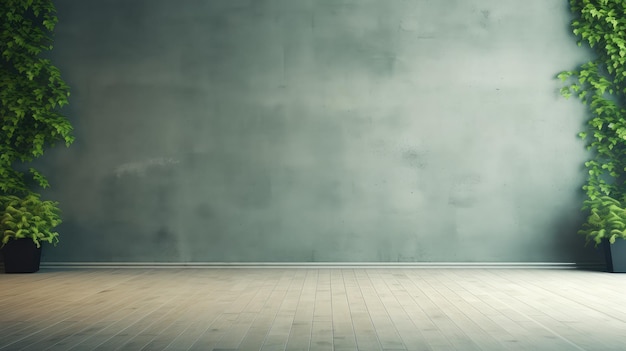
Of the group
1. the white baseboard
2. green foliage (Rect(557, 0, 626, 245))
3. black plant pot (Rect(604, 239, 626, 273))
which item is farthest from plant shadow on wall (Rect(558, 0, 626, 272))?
the white baseboard

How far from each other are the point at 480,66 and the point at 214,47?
3.08m

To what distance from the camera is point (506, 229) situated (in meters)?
7.11

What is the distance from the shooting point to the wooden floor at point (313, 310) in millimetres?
3576

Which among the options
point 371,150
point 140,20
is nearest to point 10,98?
point 140,20

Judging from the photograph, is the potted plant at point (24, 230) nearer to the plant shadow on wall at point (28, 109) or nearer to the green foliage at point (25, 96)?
the plant shadow on wall at point (28, 109)

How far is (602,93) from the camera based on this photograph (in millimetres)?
7117

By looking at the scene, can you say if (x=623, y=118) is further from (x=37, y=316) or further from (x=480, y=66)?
(x=37, y=316)

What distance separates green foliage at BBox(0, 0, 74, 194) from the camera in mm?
7020

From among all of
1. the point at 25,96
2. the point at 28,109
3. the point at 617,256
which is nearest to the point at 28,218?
the point at 28,109

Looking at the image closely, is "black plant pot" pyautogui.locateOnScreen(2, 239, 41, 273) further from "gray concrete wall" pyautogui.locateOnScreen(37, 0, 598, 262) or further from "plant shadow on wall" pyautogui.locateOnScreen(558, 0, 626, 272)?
"plant shadow on wall" pyautogui.locateOnScreen(558, 0, 626, 272)

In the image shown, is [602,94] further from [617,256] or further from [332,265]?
[332,265]

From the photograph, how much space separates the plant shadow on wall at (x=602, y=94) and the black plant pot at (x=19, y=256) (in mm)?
5988

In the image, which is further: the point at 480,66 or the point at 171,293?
the point at 480,66

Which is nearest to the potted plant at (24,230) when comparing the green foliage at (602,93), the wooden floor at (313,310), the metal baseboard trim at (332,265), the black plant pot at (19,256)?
the black plant pot at (19,256)
